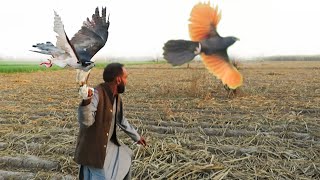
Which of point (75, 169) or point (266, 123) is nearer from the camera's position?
point (75, 169)

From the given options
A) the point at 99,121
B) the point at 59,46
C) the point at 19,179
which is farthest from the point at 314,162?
the point at 59,46

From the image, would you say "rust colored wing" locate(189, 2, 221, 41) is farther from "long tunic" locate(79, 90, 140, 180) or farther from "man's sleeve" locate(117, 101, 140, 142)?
"man's sleeve" locate(117, 101, 140, 142)

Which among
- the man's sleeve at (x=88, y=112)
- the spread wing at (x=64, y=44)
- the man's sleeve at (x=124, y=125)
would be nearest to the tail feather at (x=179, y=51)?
the spread wing at (x=64, y=44)

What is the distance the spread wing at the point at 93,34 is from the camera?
6.03 ft

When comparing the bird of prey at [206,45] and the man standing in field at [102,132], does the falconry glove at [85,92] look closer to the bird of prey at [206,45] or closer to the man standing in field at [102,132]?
the man standing in field at [102,132]

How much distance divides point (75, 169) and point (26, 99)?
243 inches

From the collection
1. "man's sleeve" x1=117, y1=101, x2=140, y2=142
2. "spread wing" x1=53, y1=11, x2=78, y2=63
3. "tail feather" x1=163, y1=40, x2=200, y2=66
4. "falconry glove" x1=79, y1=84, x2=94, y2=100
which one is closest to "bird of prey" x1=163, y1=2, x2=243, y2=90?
"tail feather" x1=163, y1=40, x2=200, y2=66

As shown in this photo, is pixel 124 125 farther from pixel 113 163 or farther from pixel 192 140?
pixel 192 140

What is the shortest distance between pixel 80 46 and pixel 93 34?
0.66 ft

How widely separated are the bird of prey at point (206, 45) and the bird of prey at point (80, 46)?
0.39 metres

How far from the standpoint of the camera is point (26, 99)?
31.8ft

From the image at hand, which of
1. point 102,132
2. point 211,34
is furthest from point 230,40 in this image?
point 102,132

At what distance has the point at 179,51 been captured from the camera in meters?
1.15

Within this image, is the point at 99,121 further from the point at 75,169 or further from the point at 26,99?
the point at 26,99
